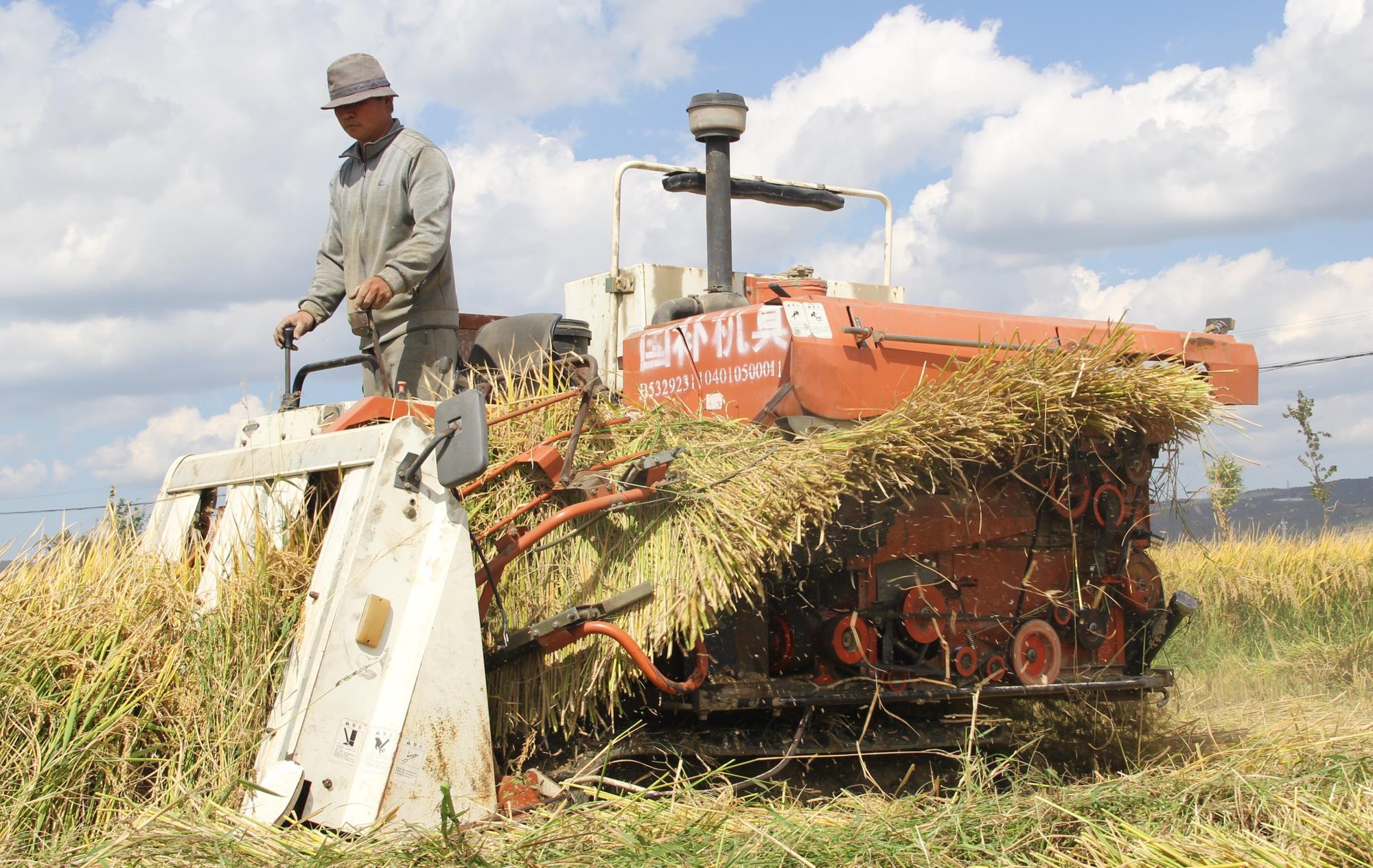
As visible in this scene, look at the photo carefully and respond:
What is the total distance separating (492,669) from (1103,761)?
3.37 m

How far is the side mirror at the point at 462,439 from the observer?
3.60m

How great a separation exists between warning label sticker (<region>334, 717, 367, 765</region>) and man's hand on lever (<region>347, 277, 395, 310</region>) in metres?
1.59

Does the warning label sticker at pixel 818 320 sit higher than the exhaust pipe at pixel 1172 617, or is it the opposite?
the warning label sticker at pixel 818 320

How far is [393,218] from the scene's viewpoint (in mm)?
5105

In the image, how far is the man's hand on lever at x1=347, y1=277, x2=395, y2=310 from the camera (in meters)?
4.54

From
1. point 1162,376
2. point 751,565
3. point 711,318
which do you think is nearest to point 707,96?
point 711,318

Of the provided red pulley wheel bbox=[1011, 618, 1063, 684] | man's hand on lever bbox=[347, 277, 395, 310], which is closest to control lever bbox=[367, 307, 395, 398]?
man's hand on lever bbox=[347, 277, 395, 310]

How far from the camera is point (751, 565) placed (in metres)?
3.99

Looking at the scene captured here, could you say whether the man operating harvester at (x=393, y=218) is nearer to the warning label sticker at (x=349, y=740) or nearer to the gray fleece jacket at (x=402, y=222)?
the gray fleece jacket at (x=402, y=222)

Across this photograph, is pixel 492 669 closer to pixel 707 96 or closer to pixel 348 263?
pixel 348 263

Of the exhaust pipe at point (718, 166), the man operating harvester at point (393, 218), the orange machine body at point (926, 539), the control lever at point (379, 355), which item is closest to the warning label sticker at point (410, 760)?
the orange machine body at point (926, 539)

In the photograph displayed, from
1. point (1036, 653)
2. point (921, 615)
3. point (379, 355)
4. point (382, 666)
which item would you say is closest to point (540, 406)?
point (379, 355)

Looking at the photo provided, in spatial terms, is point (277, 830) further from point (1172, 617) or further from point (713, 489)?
point (1172, 617)

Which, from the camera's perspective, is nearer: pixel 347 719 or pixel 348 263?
pixel 347 719
